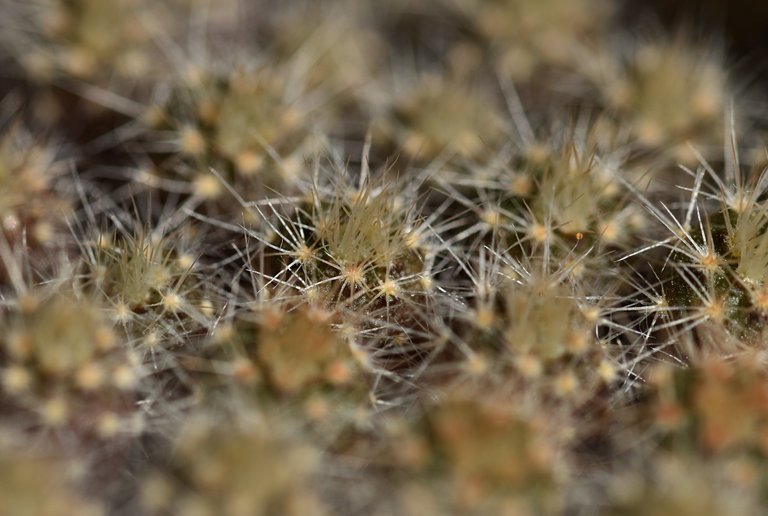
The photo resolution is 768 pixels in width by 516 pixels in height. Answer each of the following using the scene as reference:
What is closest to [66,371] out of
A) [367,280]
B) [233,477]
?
[233,477]

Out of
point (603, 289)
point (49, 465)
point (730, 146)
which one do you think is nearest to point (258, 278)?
point (49, 465)

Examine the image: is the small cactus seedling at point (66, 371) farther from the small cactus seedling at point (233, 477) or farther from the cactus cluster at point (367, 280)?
the small cactus seedling at point (233, 477)

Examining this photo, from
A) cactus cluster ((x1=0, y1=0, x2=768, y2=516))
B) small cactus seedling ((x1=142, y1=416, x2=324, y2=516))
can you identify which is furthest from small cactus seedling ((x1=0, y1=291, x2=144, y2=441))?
small cactus seedling ((x1=142, y1=416, x2=324, y2=516))

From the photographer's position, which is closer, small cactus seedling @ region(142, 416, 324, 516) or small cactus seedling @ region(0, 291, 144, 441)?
small cactus seedling @ region(142, 416, 324, 516)

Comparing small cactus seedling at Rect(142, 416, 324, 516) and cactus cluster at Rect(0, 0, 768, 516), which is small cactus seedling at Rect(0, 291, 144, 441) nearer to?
cactus cluster at Rect(0, 0, 768, 516)

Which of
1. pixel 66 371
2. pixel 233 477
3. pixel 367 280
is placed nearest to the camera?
pixel 233 477

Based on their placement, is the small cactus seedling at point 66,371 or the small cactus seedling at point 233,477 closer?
the small cactus seedling at point 233,477

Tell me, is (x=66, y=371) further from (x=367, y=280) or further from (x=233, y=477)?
(x=367, y=280)

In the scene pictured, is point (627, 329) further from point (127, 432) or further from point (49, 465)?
point (49, 465)

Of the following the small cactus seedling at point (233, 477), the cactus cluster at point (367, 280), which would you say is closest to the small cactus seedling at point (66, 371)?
the cactus cluster at point (367, 280)
